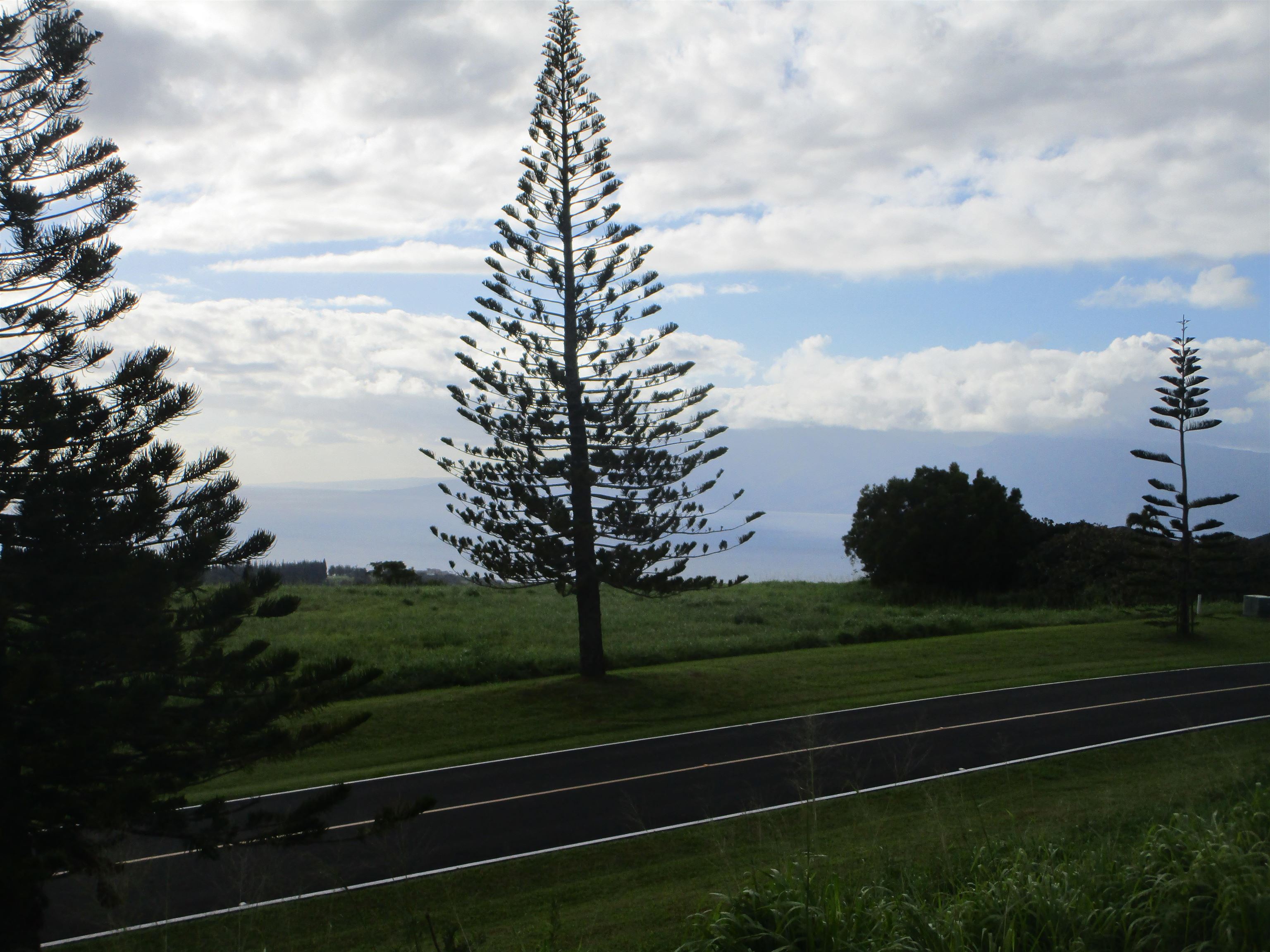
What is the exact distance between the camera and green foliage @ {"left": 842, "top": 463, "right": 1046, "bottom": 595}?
38188 millimetres

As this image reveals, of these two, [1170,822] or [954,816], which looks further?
[954,816]

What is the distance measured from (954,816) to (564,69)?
1598cm

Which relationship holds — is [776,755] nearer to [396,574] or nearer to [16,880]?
[396,574]

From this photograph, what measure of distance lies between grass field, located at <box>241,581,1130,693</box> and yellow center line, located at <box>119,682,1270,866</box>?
5272 millimetres

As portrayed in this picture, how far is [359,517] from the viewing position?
162750 mm

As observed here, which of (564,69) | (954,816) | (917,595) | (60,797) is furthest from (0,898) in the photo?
(917,595)

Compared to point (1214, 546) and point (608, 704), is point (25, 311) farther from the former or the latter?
point (1214, 546)

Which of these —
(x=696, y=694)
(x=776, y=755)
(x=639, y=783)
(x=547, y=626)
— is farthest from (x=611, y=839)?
(x=547, y=626)

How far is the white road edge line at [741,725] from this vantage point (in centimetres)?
1245

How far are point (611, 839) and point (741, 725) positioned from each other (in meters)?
6.08

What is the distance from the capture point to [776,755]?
1340 centimetres

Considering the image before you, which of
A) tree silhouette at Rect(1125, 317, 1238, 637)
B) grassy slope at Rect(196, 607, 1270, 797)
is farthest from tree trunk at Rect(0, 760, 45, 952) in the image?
tree silhouette at Rect(1125, 317, 1238, 637)

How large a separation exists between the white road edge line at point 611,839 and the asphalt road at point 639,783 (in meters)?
0.06

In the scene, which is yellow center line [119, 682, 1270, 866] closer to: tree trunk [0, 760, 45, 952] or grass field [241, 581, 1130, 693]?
tree trunk [0, 760, 45, 952]
